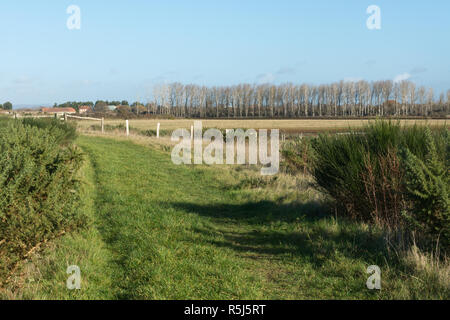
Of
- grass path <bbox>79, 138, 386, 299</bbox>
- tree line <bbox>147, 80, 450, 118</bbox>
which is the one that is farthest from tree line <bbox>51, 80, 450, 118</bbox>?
grass path <bbox>79, 138, 386, 299</bbox>

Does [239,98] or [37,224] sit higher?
[239,98]

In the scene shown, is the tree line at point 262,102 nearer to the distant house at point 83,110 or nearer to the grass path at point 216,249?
the distant house at point 83,110

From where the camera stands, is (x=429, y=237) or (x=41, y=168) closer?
(x=429, y=237)

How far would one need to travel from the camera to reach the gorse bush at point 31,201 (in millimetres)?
4918

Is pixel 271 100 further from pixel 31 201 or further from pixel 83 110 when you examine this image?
pixel 31 201

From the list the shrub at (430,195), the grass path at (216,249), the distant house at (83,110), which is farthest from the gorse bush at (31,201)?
the distant house at (83,110)

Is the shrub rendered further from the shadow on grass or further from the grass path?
the grass path

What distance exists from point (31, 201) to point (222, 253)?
274cm

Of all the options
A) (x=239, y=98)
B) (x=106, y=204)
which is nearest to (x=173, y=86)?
(x=239, y=98)

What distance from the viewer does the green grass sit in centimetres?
482

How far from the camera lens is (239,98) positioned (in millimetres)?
126812

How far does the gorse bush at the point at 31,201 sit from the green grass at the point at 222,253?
0.45m

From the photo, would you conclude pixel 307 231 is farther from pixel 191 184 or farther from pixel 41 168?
pixel 191 184
